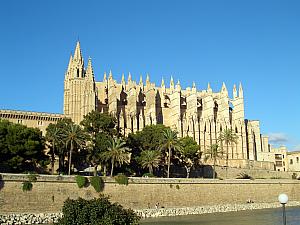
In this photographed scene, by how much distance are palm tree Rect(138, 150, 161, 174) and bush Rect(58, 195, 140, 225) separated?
124 ft

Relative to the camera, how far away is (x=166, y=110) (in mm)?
84625

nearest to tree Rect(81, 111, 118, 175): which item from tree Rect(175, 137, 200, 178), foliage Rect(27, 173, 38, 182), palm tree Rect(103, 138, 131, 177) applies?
palm tree Rect(103, 138, 131, 177)

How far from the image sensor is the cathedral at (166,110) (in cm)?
7206

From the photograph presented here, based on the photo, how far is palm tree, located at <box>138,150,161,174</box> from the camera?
56.2 meters

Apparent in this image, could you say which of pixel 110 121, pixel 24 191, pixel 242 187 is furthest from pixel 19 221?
pixel 242 187

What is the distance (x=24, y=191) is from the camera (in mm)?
40219

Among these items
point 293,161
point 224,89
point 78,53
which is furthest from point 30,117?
point 293,161

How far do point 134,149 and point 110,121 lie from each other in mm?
5743

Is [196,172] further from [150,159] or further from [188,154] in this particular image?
[150,159]

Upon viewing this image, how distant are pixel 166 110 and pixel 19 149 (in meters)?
39.7

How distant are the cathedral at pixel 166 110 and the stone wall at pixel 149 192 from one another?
20.3m

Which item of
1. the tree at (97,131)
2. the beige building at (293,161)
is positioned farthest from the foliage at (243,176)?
the beige building at (293,161)

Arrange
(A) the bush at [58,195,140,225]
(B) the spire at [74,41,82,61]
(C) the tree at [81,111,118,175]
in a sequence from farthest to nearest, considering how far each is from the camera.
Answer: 1. (B) the spire at [74,41,82,61]
2. (C) the tree at [81,111,118,175]
3. (A) the bush at [58,195,140,225]

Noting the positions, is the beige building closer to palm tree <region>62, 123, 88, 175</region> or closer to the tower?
the tower
